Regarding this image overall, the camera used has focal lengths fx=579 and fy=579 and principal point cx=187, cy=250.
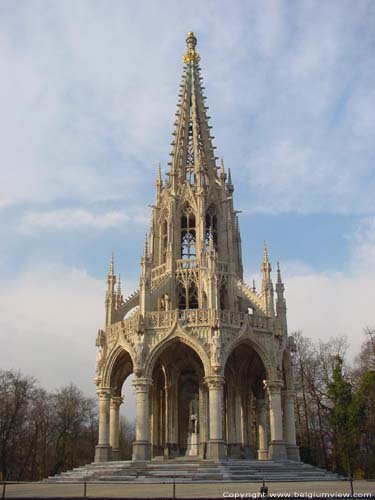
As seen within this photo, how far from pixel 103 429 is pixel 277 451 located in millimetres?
9846

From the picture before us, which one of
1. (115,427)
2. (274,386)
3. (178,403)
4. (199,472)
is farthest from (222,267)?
(199,472)

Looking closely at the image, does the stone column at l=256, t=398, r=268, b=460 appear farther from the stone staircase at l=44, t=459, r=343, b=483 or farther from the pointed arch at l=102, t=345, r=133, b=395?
the pointed arch at l=102, t=345, r=133, b=395

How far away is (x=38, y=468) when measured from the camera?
5169 cm

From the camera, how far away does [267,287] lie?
35156 millimetres

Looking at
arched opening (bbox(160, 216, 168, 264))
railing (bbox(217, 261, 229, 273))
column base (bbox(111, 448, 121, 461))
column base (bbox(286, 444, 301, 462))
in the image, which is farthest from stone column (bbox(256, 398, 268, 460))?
arched opening (bbox(160, 216, 168, 264))

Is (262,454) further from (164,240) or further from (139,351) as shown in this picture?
(164,240)

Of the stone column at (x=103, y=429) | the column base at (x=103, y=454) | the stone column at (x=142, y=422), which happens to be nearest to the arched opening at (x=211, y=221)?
the stone column at (x=142, y=422)

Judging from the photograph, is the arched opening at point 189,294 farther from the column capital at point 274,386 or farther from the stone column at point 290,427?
the stone column at point 290,427

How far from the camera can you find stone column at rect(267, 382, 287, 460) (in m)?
30.9

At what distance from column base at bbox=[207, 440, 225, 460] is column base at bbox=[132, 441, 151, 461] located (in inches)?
124

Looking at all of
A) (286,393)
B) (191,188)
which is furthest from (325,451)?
(191,188)

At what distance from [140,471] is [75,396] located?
3184 cm

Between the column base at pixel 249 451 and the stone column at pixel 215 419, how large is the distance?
5016 millimetres

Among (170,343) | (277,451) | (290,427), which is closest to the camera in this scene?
(277,451)
